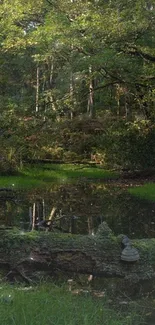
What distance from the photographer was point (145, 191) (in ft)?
58.6

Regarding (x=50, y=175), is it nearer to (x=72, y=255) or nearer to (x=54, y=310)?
(x=72, y=255)

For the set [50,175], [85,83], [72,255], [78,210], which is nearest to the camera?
→ [72,255]

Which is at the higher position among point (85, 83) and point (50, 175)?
point (85, 83)

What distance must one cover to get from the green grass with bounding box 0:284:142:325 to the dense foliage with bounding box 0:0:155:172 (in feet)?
32.0

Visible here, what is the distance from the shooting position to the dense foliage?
15.2 metres

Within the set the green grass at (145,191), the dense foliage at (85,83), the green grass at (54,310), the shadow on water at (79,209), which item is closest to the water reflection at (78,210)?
the shadow on water at (79,209)

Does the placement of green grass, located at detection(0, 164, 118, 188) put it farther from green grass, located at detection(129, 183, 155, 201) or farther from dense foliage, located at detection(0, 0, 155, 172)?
green grass, located at detection(129, 183, 155, 201)

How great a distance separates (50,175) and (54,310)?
1620 centimetres

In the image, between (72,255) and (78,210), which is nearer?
(72,255)

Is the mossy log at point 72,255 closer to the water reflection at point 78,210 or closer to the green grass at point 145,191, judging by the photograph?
the water reflection at point 78,210

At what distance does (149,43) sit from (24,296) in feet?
38.6

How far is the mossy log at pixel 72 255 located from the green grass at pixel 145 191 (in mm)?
8415

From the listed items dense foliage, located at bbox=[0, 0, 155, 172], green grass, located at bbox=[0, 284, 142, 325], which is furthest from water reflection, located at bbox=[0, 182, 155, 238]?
green grass, located at bbox=[0, 284, 142, 325]

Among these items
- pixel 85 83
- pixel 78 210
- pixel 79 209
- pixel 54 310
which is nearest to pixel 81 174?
pixel 85 83
